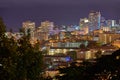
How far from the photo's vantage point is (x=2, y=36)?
5.32m

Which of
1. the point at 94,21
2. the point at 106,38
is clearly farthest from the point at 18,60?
the point at 94,21

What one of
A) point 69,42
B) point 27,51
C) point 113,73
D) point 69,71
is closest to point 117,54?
point 113,73

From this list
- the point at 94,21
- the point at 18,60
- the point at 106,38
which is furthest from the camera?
the point at 94,21

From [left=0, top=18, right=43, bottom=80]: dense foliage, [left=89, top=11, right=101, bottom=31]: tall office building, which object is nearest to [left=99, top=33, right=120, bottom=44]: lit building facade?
[left=89, top=11, right=101, bottom=31]: tall office building

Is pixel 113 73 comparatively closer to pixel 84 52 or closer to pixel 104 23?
pixel 84 52

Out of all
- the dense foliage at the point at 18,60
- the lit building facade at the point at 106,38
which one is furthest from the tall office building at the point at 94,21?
the dense foliage at the point at 18,60

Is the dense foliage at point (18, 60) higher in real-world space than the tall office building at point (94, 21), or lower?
lower

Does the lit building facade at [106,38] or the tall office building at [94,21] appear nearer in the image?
the lit building facade at [106,38]

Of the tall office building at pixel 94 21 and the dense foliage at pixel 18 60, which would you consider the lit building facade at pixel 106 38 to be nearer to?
the tall office building at pixel 94 21

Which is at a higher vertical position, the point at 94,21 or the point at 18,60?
the point at 94,21

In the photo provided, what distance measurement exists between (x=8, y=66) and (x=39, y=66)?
2.10ft

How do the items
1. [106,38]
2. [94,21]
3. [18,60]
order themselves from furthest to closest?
[94,21] < [106,38] < [18,60]

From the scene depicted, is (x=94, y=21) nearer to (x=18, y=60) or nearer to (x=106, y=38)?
(x=106, y=38)

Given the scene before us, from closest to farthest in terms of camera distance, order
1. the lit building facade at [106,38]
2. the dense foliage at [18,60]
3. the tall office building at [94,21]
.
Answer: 1. the dense foliage at [18,60]
2. the lit building facade at [106,38]
3. the tall office building at [94,21]
